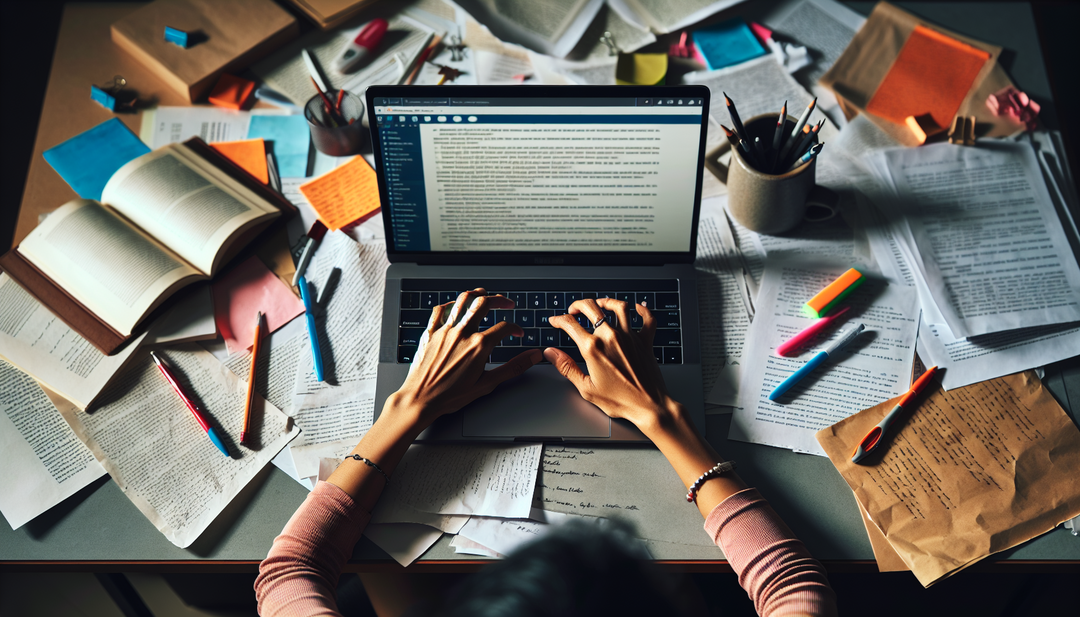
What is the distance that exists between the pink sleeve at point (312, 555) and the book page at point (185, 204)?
0.43 m

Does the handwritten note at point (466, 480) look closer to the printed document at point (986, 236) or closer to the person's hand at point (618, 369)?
the person's hand at point (618, 369)

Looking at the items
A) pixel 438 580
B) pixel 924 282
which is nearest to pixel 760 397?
pixel 924 282

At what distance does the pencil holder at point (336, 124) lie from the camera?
1.21 m

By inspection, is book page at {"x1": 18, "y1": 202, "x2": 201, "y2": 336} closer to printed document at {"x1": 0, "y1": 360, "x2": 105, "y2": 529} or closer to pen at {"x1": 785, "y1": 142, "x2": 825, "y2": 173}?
printed document at {"x1": 0, "y1": 360, "x2": 105, "y2": 529}

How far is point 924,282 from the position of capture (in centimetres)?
108

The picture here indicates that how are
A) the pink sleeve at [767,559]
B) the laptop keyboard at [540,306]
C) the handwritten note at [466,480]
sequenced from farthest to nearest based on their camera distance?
the laptop keyboard at [540,306] < the handwritten note at [466,480] < the pink sleeve at [767,559]

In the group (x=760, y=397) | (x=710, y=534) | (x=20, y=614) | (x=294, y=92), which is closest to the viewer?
(x=710, y=534)

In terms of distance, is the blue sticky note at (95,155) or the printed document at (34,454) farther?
the blue sticky note at (95,155)

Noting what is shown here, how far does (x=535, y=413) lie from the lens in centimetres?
97

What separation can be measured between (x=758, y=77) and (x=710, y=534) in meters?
Result: 0.86

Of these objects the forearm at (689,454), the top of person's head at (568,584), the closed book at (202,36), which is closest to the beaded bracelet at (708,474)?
the forearm at (689,454)

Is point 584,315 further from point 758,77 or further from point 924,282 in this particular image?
point 758,77

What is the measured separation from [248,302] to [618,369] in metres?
0.58

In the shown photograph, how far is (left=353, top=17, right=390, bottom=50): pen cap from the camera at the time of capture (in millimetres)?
1345
